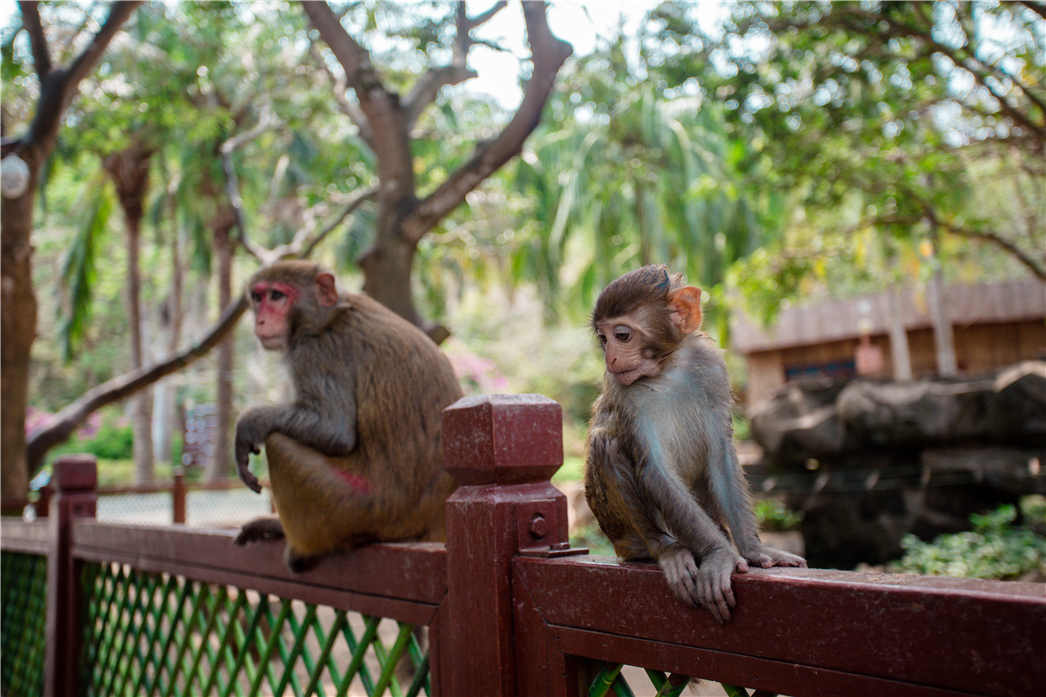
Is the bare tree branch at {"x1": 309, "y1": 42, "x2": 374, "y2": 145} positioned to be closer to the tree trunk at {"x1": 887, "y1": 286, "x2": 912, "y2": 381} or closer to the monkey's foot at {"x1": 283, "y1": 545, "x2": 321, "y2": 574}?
the monkey's foot at {"x1": 283, "y1": 545, "x2": 321, "y2": 574}

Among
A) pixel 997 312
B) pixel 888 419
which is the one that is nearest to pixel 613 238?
pixel 997 312

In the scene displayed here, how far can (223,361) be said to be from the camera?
52.2 ft

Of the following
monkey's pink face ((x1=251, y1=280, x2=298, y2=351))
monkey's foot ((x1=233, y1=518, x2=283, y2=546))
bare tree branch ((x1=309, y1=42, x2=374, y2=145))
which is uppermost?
bare tree branch ((x1=309, y1=42, x2=374, y2=145))

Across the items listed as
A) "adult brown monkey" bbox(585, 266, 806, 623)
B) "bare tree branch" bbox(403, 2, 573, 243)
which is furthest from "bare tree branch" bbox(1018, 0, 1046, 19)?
"adult brown monkey" bbox(585, 266, 806, 623)

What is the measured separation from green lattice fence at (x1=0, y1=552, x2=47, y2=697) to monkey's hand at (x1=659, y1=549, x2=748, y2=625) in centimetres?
413

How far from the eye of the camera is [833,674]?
1.14 metres

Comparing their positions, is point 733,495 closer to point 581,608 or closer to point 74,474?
point 581,608

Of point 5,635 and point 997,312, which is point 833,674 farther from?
point 997,312

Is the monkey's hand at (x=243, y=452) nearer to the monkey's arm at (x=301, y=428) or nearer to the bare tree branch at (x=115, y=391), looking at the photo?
the monkey's arm at (x=301, y=428)

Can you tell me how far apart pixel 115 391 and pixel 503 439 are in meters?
6.80

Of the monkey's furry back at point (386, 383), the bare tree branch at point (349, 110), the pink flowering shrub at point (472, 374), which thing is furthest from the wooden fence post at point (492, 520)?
the pink flowering shrub at point (472, 374)

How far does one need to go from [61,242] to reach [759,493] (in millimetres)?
20144

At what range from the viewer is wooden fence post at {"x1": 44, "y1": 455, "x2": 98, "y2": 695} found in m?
3.89

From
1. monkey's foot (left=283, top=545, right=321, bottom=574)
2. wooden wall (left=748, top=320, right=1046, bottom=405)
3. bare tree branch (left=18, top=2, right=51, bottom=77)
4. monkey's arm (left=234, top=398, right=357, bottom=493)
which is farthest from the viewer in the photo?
wooden wall (left=748, top=320, right=1046, bottom=405)
